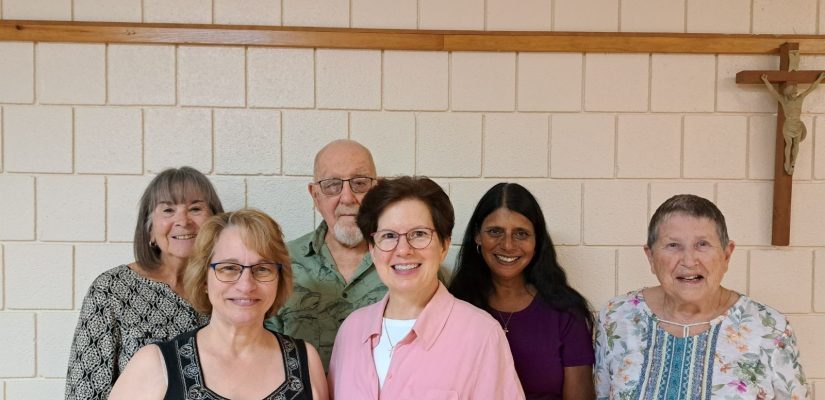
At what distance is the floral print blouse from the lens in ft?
6.47

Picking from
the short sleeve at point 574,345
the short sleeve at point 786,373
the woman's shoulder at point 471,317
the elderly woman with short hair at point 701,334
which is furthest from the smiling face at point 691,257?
the woman's shoulder at point 471,317

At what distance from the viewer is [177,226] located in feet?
7.23

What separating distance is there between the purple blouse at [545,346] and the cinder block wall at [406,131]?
594mm

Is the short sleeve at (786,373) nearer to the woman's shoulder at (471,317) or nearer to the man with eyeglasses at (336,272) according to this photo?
the woman's shoulder at (471,317)

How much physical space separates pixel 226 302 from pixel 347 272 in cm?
66

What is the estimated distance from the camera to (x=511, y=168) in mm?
2797

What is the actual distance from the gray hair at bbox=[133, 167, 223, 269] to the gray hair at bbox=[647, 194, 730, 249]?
155 centimetres

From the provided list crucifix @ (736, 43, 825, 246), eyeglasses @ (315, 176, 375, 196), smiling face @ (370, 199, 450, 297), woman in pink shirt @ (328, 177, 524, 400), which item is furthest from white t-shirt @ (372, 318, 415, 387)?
crucifix @ (736, 43, 825, 246)

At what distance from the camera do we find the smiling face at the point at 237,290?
5.86 feet

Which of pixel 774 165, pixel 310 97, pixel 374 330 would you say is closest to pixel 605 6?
pixel 774 165

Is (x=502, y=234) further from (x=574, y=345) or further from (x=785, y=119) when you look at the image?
(x=785, y=119)

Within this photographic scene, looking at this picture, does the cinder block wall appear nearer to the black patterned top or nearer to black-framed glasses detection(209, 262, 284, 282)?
the black patterned top

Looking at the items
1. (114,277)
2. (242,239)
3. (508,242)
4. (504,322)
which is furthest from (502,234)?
(114,277)

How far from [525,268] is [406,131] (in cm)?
80
